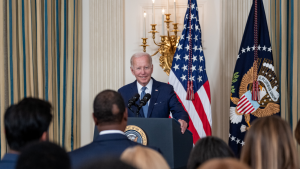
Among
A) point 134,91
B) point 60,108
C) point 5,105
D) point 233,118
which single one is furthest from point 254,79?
point 5,105

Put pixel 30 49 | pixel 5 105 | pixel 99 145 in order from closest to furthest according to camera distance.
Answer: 1. pixel 99 145
2. pixel 5 105
3. pixel 30 49

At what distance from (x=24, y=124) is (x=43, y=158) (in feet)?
2.25

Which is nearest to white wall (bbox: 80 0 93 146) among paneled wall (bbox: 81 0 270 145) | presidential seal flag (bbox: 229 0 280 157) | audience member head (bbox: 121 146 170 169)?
paneled wall (bbox: 81 0 270 145)

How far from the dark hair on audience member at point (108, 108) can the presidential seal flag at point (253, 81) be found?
2.70 meters

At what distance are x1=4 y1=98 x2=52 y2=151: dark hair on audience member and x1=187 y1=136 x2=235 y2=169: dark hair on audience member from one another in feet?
2.25

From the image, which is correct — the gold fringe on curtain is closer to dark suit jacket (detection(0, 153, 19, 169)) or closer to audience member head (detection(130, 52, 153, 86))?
audience member head (detection(130, 52, 153, 86))

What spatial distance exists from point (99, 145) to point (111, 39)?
11.2 feet

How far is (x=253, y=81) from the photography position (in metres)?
4.19

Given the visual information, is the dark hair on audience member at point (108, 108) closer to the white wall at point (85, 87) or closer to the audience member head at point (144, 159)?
the audience member head at point (144, 159)

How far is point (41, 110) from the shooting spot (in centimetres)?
149

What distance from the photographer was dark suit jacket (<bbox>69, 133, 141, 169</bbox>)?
5.82ft

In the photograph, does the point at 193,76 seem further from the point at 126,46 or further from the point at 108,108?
the point at 108,108

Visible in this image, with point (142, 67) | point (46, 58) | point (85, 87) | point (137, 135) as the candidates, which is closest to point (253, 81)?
point (142, 67)

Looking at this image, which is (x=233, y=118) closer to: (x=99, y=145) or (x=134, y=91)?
(x=134, y=91)
